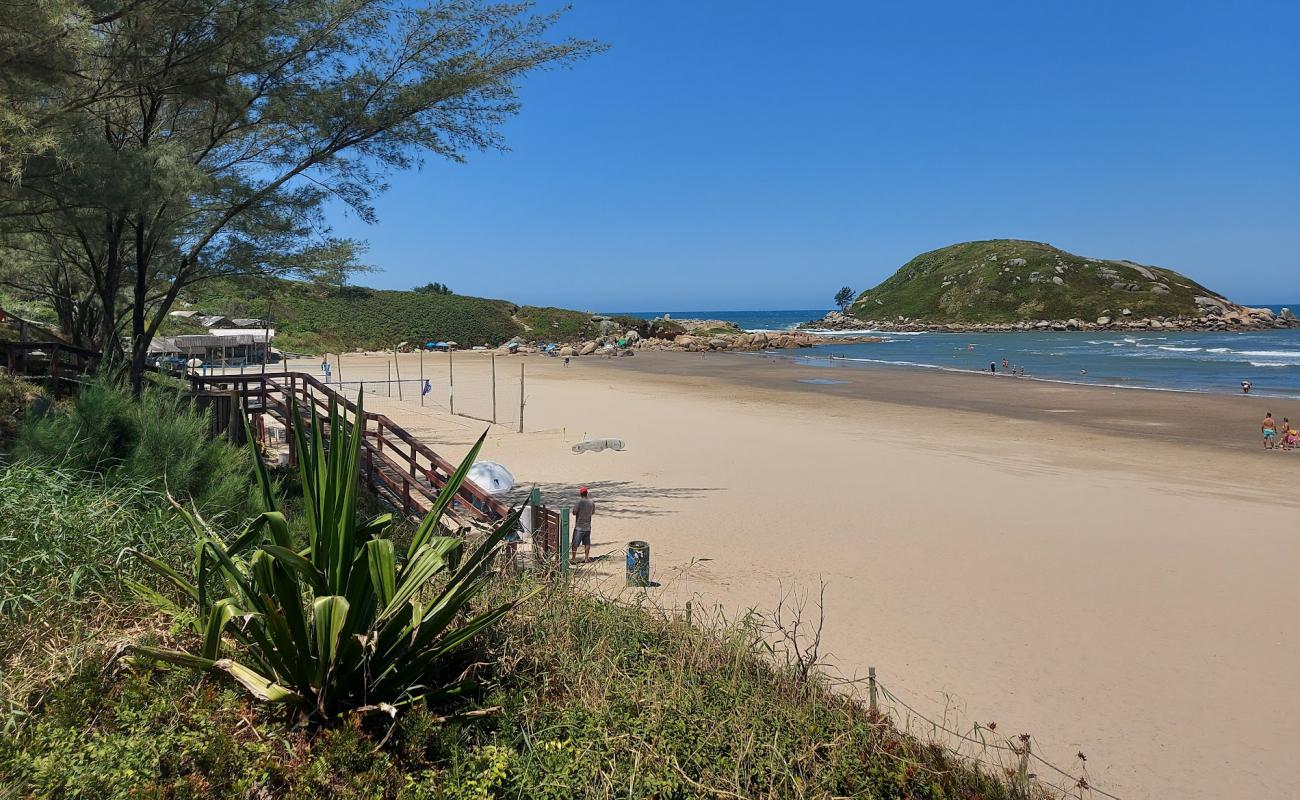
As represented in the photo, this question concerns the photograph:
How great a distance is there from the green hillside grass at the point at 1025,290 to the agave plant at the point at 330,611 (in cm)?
11597

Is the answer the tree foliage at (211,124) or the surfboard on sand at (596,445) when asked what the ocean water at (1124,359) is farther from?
the tree foliage at (211,124)

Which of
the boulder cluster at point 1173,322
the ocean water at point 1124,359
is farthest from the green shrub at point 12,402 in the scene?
the boulder cluster at point 1173,322

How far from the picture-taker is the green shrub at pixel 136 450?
15.3 ft

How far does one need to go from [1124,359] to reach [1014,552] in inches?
1916

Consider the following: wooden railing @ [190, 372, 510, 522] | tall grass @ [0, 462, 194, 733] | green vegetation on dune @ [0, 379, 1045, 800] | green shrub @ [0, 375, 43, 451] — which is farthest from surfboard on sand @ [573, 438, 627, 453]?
green vegetation on dune @ [0, 379, 1045, 800]

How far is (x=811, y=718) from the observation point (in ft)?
11.8

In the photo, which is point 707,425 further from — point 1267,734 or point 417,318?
point 417,318

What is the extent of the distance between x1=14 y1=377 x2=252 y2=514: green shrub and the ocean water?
127ft

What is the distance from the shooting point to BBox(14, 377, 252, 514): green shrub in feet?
15.3

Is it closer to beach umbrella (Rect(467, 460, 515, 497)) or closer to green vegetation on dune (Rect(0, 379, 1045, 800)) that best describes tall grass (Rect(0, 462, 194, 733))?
green vegetation on dune (Rect(0, 379, 1045, 800))

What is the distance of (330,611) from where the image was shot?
9.55 ft

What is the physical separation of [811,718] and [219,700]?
8.40 feet

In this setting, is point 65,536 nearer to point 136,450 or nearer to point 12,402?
point 136,450

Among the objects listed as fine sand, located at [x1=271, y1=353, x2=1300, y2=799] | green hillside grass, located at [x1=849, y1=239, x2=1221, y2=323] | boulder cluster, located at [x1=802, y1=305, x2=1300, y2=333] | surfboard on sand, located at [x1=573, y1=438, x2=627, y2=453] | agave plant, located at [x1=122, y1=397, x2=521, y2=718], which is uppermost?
green hillside grass, located at [x1=849, y1=239, x2=1221, y2=323]
